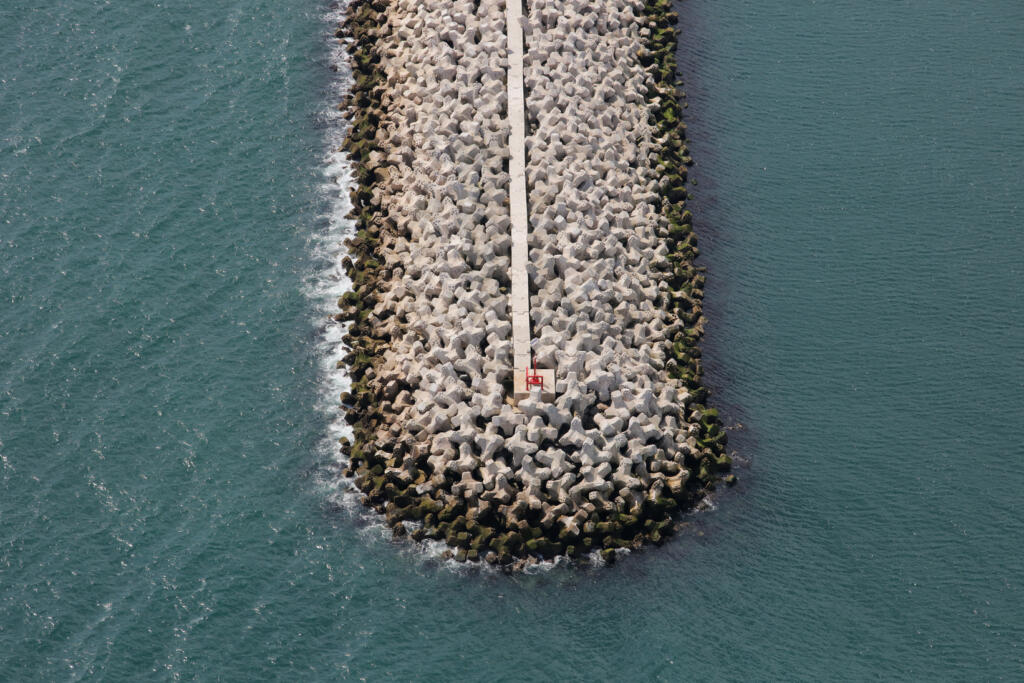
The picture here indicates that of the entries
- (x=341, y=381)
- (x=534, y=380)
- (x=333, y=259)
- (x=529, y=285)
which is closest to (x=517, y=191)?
(x=529, y=285)

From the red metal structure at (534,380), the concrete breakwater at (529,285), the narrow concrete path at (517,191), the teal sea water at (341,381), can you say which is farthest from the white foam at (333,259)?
the red metal structure at (534,380)

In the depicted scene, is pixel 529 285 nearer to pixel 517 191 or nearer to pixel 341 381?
pixel 517 191

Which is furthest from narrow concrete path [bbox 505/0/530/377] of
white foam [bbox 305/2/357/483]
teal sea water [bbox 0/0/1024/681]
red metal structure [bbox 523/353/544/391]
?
teal sea water [bbox 0/0/1024/681]

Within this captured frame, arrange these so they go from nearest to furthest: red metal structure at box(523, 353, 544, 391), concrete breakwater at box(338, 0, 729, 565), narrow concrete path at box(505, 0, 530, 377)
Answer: concrete breakwater at box(338, 0, 729, 565) < red metal structure at box(523, 353, 544, 391) < narrow concrete path at box(505, 0, 530, 377)

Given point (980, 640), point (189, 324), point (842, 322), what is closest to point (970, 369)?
point (842, 322)

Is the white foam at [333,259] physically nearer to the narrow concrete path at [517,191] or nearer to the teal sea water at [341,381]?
the teal sea water at [341,381]

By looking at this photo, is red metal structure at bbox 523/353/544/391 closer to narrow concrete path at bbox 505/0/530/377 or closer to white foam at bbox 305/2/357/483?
narrow concrete path at bbox 505/0/530/377

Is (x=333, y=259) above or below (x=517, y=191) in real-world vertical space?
below

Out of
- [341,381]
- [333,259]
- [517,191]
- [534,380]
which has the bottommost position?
[341,381]
